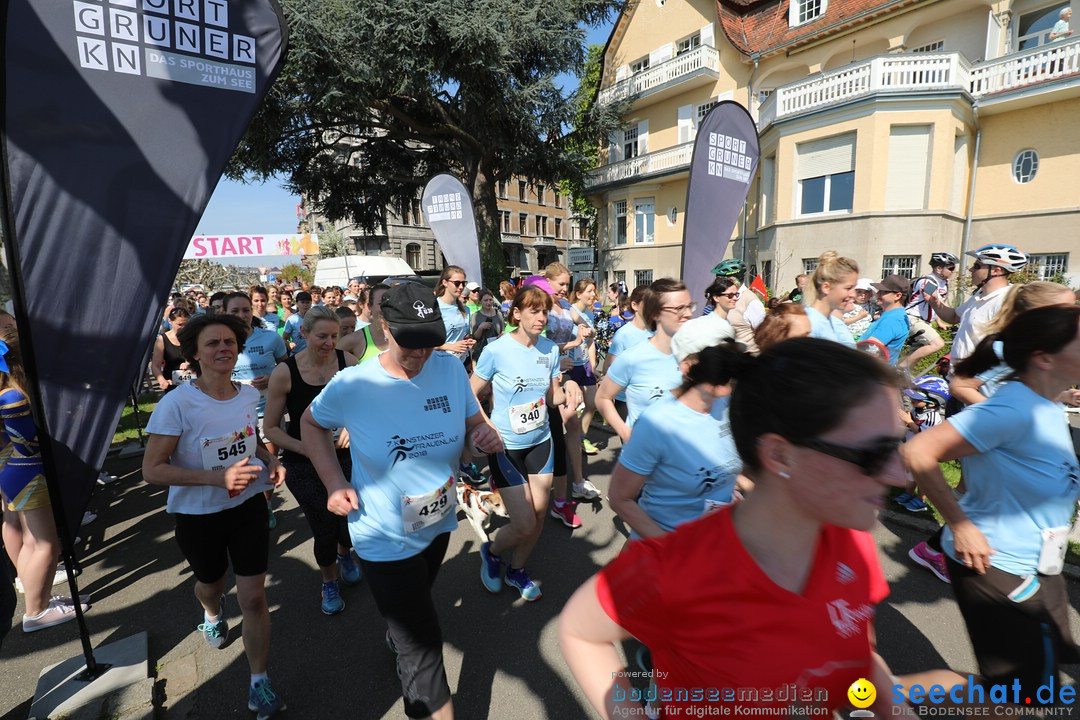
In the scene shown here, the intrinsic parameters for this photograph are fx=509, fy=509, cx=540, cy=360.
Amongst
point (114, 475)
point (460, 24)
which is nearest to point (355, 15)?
point (460, 24)

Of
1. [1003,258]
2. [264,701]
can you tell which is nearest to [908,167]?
[1003,258]

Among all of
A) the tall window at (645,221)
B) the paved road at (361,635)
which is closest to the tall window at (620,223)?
the tall window at (645,221)

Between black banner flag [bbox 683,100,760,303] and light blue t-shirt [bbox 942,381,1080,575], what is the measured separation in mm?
4721

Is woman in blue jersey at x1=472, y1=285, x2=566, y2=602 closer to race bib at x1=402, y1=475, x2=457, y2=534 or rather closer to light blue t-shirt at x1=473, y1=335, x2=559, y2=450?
light blue t-shirt at x1=473, y1=335, x2=559, y2=450

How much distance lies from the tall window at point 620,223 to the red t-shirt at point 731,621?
25.8m

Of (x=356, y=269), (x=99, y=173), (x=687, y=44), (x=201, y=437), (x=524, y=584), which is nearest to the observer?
(x=99, y=173)

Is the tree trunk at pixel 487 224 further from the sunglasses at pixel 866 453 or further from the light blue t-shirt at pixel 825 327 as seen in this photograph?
the sunglasses at pixel 866 453

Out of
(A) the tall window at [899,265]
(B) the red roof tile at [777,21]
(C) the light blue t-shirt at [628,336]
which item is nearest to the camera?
(C) the light blue t-shirt at [628,336]

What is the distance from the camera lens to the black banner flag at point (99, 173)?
2326 mm

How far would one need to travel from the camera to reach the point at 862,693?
125 centimetres

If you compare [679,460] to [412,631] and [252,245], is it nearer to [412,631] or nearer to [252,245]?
[412,631]

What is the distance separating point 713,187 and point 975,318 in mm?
3240

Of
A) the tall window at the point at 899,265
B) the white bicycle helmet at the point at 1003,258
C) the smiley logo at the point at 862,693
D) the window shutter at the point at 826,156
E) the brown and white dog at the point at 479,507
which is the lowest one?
the brown and white dog at the point at 479,507

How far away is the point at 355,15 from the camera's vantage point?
14.0 meters
